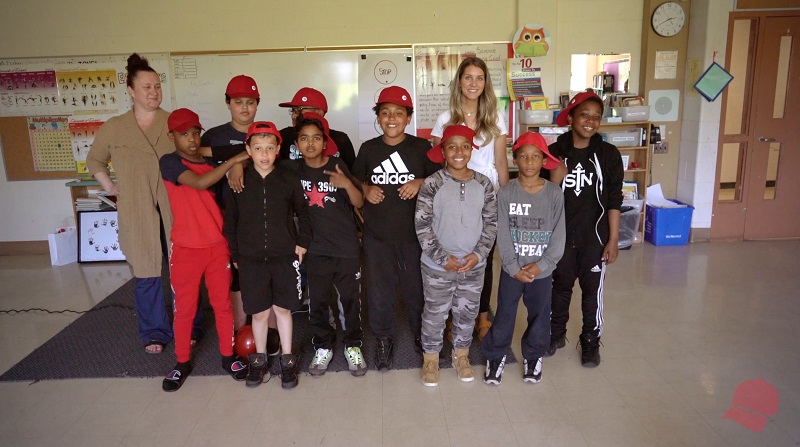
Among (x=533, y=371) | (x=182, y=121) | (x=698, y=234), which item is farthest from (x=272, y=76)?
(x=698, y=234)

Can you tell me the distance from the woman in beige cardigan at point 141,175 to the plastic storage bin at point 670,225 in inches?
157

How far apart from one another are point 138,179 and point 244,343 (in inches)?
39.7

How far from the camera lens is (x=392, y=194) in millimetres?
2469

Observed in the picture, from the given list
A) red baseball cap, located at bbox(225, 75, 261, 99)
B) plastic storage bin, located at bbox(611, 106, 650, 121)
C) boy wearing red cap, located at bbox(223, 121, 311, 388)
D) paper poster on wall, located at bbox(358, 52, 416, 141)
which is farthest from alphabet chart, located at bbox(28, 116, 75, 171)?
plastic storage bin, located at bbox(611, 106, 650, 121)

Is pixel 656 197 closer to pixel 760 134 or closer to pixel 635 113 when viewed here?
pixel 635 113

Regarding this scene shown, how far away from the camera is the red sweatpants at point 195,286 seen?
97.7 inches

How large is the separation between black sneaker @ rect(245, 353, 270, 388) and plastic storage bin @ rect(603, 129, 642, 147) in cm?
356

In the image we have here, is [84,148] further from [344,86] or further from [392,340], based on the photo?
[392,340]

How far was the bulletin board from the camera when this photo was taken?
15.4 feet

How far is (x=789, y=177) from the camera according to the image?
4773mm

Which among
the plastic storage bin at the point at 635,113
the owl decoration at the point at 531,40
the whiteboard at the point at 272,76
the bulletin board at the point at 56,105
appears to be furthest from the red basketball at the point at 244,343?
the plastic storage bin at the point at 635,113

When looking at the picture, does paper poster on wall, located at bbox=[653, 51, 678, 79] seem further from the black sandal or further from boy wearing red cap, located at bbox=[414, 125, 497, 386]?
the black sandal

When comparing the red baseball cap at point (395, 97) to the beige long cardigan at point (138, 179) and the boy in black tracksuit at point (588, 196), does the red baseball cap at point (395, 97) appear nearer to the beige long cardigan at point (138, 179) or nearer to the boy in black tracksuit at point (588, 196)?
the boy in black tracksuit at point (588, 196)

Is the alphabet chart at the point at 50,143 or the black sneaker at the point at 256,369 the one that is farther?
the alphabet chart at the point at 50,143
